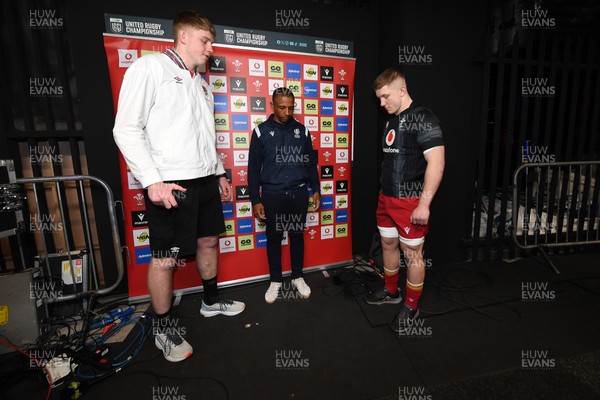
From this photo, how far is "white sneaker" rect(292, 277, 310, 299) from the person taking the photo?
8.10 feet

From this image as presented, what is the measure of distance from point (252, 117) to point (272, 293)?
1616mm

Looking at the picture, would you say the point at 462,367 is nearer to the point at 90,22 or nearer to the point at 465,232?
the point at 465,232

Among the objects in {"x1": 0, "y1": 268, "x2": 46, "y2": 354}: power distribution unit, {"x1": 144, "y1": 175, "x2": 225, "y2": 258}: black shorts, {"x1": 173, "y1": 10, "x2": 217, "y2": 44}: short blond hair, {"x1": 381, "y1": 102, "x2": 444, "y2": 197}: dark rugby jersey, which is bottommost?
{"x1": 0, "y1": 268, "x2": 46, "y2": 354}: power distribution unit

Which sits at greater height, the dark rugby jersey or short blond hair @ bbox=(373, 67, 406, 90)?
short blond hair @ bbox=(373, 67, 406, 90)

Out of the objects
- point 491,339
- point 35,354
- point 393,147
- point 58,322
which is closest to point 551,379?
point 491,339

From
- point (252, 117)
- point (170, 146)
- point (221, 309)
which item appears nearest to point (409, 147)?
point (252, 117)

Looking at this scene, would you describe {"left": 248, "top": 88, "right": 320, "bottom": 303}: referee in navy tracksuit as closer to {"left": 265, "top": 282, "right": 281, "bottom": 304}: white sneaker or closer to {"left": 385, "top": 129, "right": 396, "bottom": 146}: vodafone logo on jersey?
{"left": 265, "top": 282, "right": 281, "bottom": 304}: white sneaker

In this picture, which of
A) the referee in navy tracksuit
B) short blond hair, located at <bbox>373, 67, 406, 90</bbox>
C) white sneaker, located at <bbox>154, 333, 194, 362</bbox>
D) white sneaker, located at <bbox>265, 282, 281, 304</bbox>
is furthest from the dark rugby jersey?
white sneaker, located at <bbox>154, 333, 194, 362</bbox>

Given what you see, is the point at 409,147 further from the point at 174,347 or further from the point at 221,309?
the point at 174,347

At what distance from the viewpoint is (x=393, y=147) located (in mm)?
1967

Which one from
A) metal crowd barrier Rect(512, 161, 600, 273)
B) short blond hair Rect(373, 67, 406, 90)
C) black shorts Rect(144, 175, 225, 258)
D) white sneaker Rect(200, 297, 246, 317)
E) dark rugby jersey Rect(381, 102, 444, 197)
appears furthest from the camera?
metal crowd barrier Rect(512, 161, 600, 273)

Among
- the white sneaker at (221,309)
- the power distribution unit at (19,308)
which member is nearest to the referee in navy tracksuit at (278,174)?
the white sneaker at (221,309)

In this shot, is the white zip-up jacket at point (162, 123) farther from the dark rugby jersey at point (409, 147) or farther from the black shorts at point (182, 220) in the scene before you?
the dark rugby jersey at point (409, 147)

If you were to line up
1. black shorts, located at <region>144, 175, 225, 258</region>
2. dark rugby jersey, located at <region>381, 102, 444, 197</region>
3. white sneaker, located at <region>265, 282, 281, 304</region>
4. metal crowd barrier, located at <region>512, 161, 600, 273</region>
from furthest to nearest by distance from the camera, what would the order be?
metal crowd barrier, located at <region>512, 161, 600, 273</region>
white sneaker, located at <region>265, 282, 281, 304</region>
dark rugby jersey, located at <region>381, 102, 444, 197</region>
black shorts, located at <region>144, 175, 225, 258</region>
